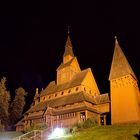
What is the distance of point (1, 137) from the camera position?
41.1m

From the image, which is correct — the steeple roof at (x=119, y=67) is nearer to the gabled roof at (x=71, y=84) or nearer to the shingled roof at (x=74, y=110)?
the gabled roof at (x=71, y=84)

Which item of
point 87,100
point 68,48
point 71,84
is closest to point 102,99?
point 87,100

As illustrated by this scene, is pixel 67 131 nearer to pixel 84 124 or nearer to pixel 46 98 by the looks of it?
pixel 84 124

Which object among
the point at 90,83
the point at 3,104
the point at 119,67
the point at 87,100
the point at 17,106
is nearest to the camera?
the point at 87,100

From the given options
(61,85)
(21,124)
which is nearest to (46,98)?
(61,85)

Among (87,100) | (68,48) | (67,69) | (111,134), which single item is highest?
(68,48)

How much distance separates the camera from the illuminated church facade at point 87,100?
38.8 m

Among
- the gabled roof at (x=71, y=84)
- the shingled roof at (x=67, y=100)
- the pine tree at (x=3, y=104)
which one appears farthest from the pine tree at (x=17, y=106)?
the shingled roof at (x=67, y=100)

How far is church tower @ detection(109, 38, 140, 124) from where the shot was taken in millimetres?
37719

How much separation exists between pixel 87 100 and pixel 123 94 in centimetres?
622

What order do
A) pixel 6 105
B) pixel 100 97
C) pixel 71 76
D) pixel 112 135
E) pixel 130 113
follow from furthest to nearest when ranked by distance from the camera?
pixel 6 105
pixel 71 76
pixel 100 97
pixel 130 113
pixel 112 135

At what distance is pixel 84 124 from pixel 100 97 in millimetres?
11367

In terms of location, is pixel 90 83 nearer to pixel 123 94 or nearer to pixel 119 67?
pixel 119 67

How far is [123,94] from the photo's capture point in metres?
39.8
